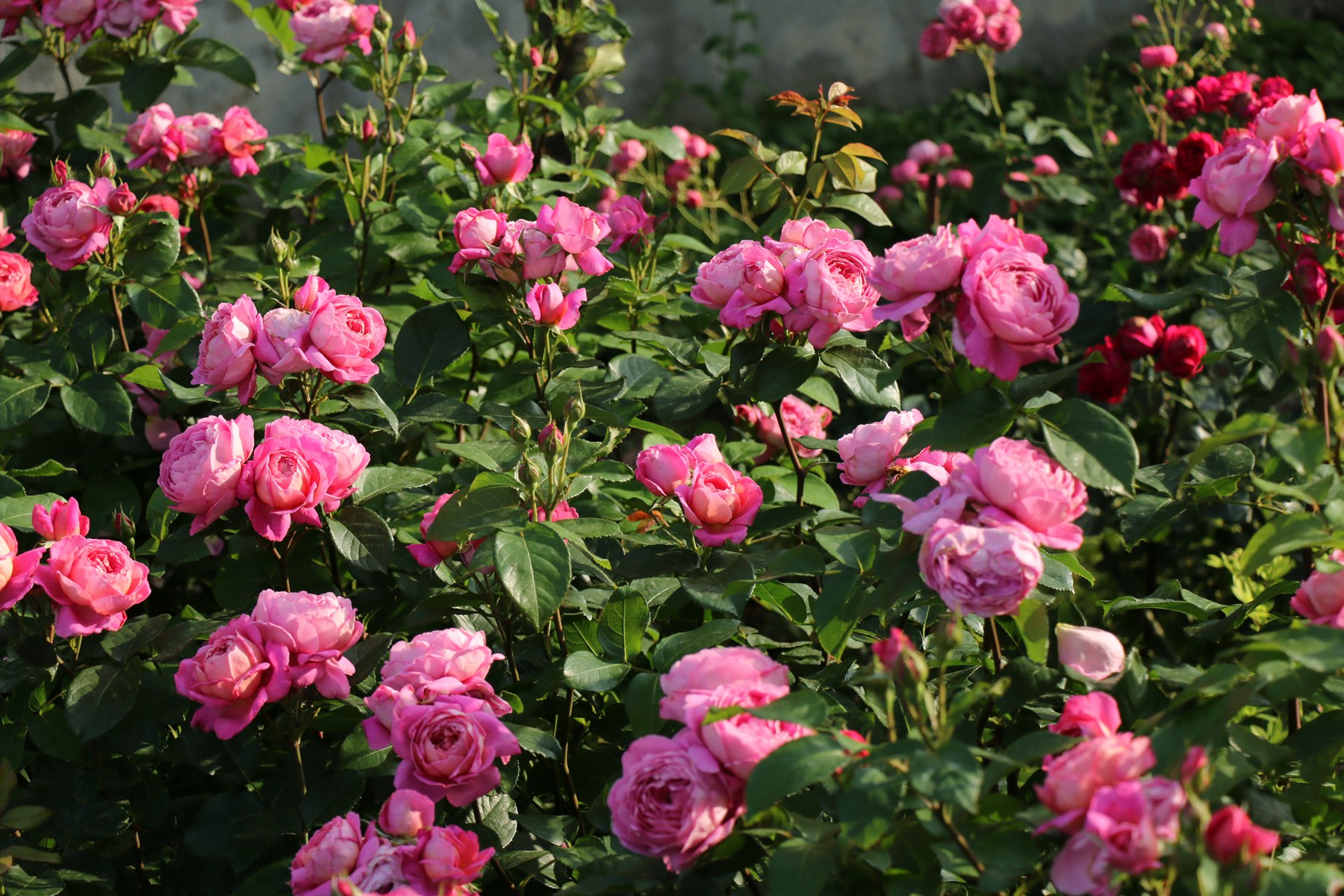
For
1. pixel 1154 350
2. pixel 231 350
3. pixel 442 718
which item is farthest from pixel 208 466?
pixel 1154 350

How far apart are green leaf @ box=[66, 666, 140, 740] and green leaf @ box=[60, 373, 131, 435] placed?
20.6 inches

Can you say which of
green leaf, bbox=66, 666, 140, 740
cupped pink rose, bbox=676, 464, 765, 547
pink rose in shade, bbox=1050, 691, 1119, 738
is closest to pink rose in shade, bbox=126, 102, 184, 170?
green leaf, bbox=66, 666, 140, 740

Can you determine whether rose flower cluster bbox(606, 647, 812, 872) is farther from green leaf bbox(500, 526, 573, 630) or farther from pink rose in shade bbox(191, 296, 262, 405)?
pink rose in shade bbox(191, 296, 262, 405)

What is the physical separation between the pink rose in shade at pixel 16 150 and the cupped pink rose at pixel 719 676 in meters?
1.94

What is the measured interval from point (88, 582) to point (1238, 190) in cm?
123

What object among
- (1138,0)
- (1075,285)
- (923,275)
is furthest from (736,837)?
(1138,0)

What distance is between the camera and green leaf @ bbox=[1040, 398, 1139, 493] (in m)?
0.97

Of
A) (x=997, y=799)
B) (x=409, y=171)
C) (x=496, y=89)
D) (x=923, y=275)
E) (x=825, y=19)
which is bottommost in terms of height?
(x=825, y=19)

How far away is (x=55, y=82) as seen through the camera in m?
3.53

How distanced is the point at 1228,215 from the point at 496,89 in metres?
1.54

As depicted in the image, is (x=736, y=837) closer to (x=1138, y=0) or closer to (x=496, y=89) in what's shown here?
(x=496, y=89)

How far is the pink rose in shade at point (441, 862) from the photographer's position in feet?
3.09

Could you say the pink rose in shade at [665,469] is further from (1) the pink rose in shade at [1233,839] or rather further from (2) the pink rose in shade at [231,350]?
(1) the pink rose in shade at [1233,839]

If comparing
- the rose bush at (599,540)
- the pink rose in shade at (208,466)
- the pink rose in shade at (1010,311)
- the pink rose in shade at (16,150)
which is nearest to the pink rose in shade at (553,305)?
the rose bush at (599,540)
